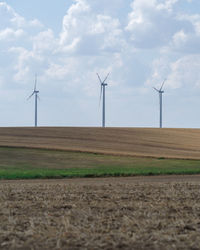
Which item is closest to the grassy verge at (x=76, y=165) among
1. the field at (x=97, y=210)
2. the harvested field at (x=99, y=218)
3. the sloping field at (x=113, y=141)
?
the field at (x=97, y=210)

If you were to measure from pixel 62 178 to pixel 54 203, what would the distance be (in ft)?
49.8

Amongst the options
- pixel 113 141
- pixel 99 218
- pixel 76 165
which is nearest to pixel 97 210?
pixel 99 218

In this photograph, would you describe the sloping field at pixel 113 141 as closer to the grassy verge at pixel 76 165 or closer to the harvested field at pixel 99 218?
the grassy verge at pixel 76 165

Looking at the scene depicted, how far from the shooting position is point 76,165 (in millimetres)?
44094

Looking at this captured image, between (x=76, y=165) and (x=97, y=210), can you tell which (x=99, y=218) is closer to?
(x=97, y=210)

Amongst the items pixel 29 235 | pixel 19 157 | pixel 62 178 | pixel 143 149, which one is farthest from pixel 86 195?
pixel 143 149

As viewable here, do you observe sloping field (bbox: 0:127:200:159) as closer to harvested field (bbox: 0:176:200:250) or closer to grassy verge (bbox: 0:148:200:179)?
grassy verge (bbox: 0:148:200:179)

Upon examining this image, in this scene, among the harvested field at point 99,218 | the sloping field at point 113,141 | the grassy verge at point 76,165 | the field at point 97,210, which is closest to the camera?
the harvested field at point 99,218

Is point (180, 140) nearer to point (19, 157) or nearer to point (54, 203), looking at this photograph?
point (19, 157)

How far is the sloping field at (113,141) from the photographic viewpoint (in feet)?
189

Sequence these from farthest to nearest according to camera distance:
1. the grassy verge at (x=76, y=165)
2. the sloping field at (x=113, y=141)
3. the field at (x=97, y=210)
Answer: the sloping field at (x=113, y=141) < the grassy verge at (x=76, y=165) < the field at (x=97, y=210)

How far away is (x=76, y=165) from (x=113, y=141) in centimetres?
2508

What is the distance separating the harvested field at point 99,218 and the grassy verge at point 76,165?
11483 mm

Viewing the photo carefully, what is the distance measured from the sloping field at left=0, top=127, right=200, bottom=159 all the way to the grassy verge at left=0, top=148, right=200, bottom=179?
398 cm
